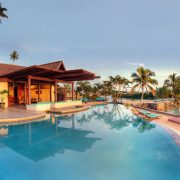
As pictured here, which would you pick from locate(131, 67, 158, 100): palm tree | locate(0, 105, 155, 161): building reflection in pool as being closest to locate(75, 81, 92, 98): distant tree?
locate(131, 67, 158, 100): palm tree

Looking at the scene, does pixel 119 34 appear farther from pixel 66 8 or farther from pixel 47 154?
pixel 47 154

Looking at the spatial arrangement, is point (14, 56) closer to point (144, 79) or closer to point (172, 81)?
point (144, 79)

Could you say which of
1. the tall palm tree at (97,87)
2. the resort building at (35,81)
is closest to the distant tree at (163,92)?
the tall palm tree at (97,87)

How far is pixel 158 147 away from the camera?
670 cm

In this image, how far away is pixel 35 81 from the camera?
61.5ft

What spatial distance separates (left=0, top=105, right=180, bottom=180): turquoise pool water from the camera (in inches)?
173

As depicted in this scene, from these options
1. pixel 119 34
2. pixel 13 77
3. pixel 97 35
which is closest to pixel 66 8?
pixel 97 35

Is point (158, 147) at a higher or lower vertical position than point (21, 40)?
lower

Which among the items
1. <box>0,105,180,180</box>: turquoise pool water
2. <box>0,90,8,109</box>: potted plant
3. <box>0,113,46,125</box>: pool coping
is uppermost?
<box>0,90,8,109</box>: potted plant

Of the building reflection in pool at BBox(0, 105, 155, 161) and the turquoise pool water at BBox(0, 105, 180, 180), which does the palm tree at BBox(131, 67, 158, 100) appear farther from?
the turquoise pool water at BBox(0, 105, 180, 180)

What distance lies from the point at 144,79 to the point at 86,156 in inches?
844

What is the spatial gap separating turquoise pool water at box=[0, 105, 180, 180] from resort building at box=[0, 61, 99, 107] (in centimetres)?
740

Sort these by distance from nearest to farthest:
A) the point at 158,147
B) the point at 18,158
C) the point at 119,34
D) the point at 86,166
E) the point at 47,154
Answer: the point at 86,166
the point at 18,158
the point at 47,154
the point at 158,147
the point at 119,34

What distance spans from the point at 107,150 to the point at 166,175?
2.33m
